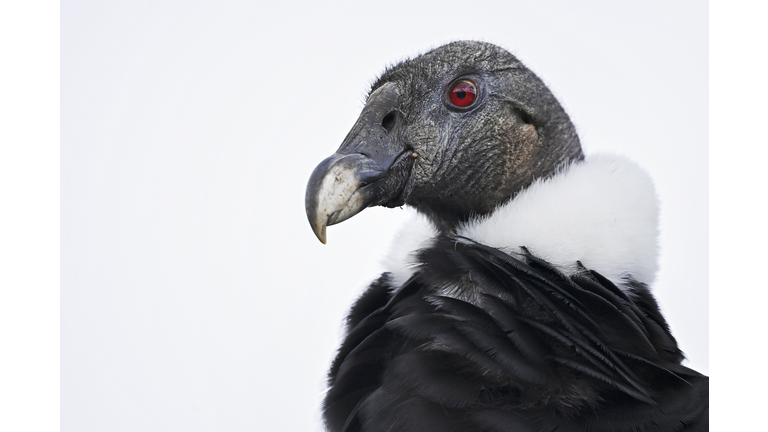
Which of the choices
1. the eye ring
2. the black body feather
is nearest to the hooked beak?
the eye ring

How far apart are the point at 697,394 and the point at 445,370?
0.67 metres

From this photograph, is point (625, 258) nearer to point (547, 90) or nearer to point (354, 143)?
point (547, 90)

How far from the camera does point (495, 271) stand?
1.96 metres

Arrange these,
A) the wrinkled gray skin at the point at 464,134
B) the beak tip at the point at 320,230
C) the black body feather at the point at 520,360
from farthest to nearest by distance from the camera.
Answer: the wrinkled gray skin at the point at 464,134 < the beak tip at the point at 320,230 < the black body feather at the point at 520,360

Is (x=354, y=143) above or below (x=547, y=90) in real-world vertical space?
below

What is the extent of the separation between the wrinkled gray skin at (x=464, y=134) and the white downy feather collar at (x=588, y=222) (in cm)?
13

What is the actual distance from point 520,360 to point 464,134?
2.81 ft

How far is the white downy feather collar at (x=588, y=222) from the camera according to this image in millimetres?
1982

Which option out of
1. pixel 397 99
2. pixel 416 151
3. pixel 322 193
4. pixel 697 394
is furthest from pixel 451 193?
pixel 697 394

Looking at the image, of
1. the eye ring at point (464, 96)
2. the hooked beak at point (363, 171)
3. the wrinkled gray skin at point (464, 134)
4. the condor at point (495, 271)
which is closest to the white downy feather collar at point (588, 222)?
the condor at point (495, 271)

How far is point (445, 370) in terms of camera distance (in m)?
1.85

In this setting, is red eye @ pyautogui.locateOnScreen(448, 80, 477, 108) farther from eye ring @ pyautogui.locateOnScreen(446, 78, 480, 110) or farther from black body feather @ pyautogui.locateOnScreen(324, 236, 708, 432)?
→ black body feather @ pyautogui.locateOnScreen(324, 236, 708, 432)

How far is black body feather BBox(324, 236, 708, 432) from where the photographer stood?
1.75m

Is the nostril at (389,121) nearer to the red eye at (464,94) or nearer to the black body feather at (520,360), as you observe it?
the red eye at (464,94)
